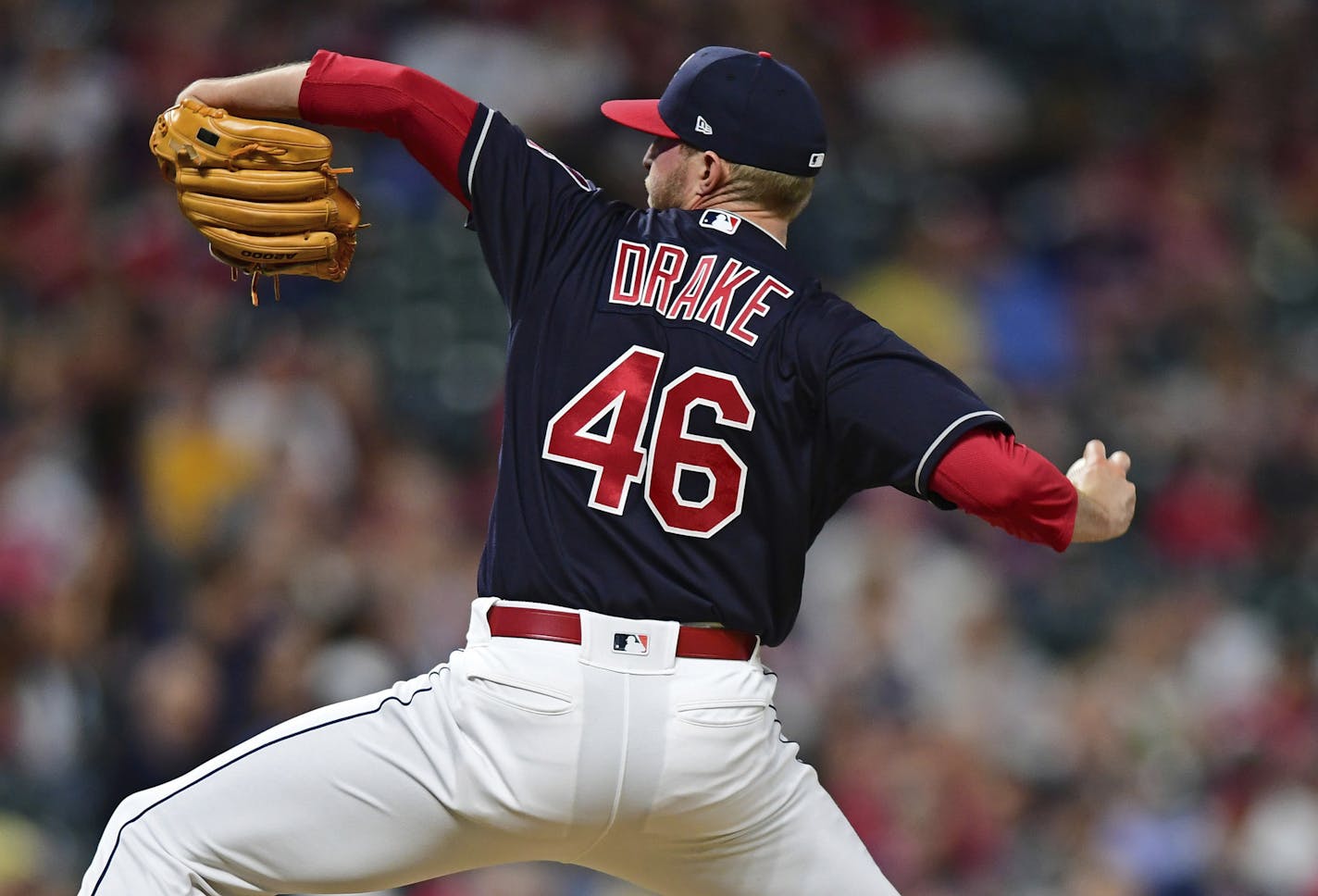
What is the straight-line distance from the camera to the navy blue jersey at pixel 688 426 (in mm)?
2531

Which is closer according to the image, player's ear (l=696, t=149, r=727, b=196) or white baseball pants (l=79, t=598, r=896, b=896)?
white baseball pants (l=79, t=598, r=896, b=896)

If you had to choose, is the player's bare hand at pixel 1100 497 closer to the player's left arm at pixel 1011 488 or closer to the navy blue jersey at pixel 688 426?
the player's left arm at pixel 1011 488

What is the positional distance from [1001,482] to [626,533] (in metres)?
0.56

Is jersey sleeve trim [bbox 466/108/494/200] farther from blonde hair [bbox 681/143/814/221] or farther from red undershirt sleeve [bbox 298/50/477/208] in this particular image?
blonde hair [bbox 681/143/814/221]

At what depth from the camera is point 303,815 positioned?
7.98ft

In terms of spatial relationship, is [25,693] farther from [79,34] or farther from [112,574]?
[79,34]

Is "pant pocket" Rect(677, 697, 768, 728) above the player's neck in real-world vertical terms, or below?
below

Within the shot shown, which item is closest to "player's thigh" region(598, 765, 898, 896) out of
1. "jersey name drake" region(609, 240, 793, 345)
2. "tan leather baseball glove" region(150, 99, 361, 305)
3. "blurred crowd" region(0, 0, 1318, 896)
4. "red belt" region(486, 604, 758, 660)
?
"red belt" region(486, 604, 758, 660)

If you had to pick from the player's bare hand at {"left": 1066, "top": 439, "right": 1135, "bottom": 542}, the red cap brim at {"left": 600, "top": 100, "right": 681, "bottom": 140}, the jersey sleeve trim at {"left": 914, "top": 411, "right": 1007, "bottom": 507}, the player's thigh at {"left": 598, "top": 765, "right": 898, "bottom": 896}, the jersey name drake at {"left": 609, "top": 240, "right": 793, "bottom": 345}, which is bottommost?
the player's thigh at {"left": 598, "top": 765, "right": 898, "bottom": 896}

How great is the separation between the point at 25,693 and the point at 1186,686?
13.2 feet

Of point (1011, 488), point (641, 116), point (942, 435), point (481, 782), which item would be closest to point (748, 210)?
point (641, 116)

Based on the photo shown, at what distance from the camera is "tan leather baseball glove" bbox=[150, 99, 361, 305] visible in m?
2.72

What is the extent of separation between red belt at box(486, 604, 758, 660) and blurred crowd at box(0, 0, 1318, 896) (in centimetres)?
252

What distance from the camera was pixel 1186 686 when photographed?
6.24 meters
